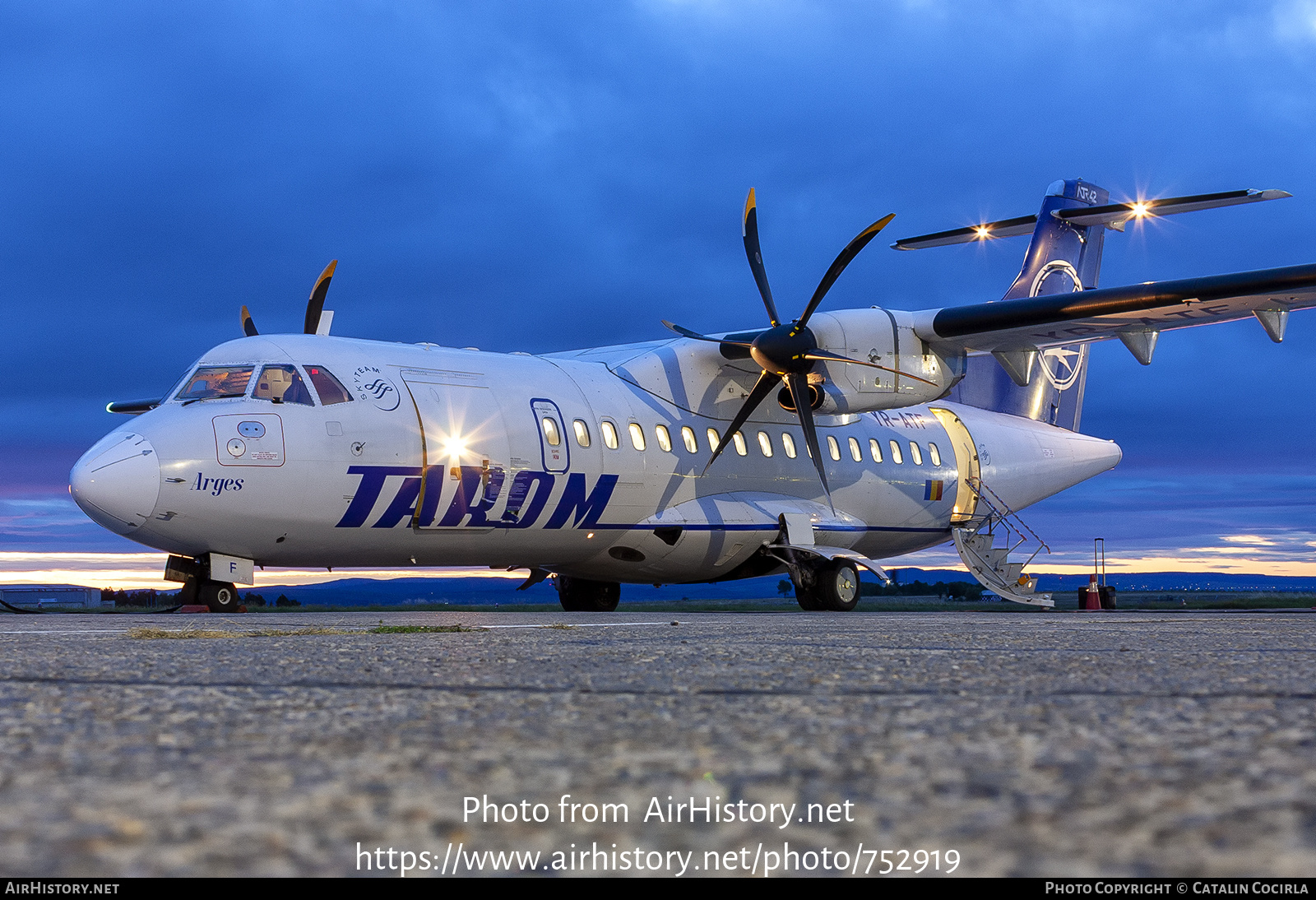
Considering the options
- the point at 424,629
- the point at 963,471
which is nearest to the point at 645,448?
the point at 963,471

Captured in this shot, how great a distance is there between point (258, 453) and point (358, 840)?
10.2 m

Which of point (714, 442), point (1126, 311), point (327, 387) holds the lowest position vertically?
point (714, 442)

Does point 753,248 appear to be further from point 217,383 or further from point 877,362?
point 217,383

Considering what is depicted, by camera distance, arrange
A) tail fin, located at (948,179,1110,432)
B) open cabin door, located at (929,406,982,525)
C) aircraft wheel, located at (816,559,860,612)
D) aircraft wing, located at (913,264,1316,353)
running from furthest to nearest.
Answer: tail fin, located at (948,179,1110,432) → open cabin door, located at (929,406,982,525) → aircraft wheel, located at (816,559,860,612) → aircraft wing, located at (913,264,1316,353)

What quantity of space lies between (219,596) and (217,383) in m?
2.11

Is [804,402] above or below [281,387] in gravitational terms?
above

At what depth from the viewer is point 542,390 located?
1312 cm

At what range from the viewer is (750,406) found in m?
14.7

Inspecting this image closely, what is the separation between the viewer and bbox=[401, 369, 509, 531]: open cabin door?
1177 cm

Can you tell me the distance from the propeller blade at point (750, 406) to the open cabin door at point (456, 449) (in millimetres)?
3380

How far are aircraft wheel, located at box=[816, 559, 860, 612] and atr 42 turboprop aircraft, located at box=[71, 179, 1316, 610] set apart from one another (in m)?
0.04

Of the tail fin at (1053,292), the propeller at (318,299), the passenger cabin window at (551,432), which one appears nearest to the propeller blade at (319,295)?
the propeller at (318,299)

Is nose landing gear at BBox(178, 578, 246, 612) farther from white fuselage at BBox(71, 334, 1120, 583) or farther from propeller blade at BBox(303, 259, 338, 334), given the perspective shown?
propeller blade at BBox(303, 259, 338, 334)

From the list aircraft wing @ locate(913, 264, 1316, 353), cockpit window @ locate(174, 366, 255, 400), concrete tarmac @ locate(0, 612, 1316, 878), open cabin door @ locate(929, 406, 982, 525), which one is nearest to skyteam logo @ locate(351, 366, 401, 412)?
cockpit window @ locate(174, 366, 255, 400)
